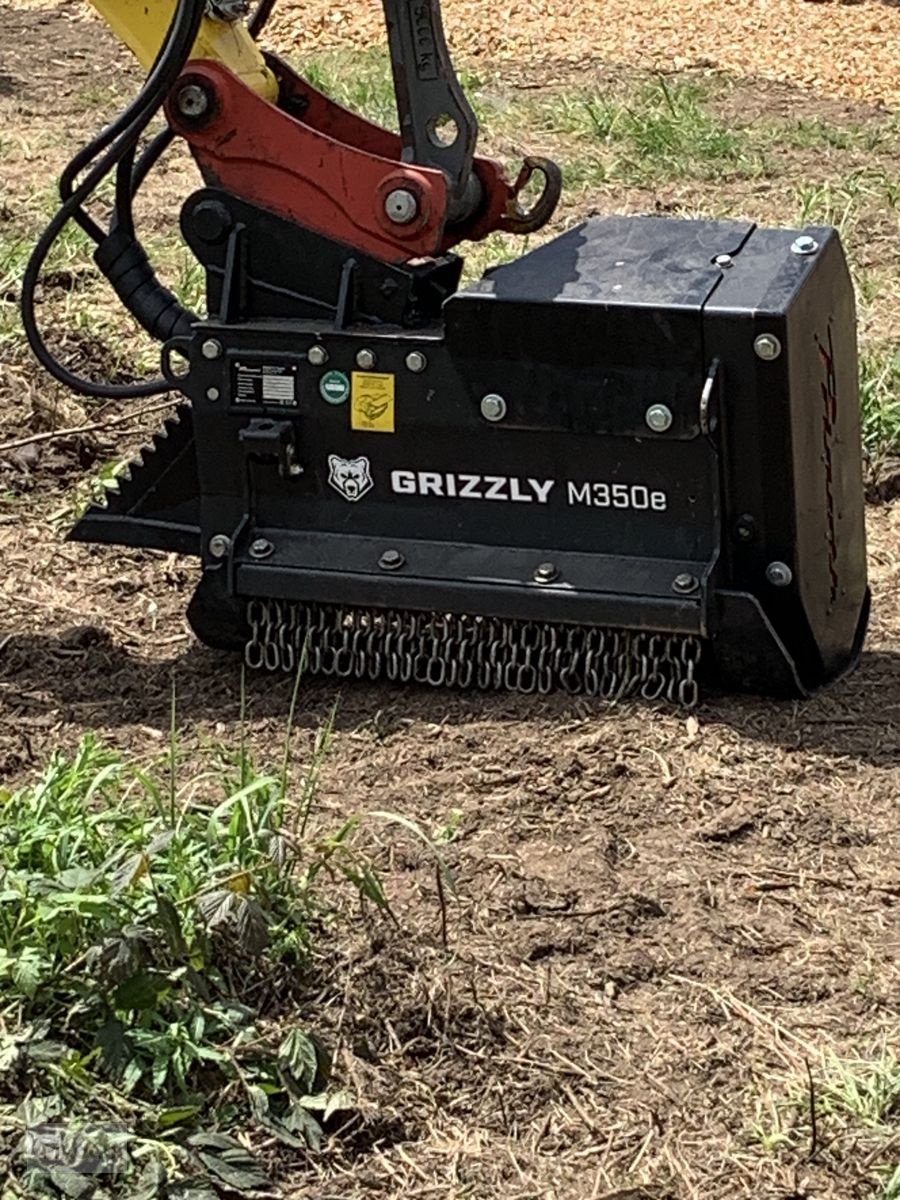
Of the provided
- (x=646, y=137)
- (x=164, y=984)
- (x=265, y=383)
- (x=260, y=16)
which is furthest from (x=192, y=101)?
(x=646, y=137)

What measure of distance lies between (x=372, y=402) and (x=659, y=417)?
59 centimetres

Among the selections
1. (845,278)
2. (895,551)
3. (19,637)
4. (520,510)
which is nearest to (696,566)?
(520,510)

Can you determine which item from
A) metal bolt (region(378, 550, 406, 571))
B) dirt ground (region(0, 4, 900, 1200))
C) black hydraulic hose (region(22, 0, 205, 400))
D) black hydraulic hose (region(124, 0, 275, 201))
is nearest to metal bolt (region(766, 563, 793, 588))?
dirt ground (region(0, 4, 900, 1200))

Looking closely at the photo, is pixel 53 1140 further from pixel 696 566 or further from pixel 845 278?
pixel 845 278

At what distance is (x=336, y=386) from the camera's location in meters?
4.18

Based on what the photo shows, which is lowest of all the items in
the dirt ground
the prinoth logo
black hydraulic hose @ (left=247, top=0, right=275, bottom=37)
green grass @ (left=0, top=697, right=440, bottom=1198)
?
the dirt ground

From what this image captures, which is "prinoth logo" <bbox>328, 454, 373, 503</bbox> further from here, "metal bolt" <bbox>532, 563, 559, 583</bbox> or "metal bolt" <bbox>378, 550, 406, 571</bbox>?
"metal bolt" <bbox>532, 563, 559, 583</bbox>

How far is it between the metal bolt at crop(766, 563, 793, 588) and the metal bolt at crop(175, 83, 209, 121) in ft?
4.79

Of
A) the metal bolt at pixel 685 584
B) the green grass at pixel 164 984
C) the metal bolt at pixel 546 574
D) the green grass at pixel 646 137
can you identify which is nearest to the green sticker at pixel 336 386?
the metal bolt at pixel 546 574

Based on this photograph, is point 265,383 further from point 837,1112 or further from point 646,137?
point 646,137

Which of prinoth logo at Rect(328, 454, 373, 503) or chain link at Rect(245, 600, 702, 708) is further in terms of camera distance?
prinoth logo at Rect(328, 454, 373, 503)

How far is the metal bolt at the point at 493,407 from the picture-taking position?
13.3 ft

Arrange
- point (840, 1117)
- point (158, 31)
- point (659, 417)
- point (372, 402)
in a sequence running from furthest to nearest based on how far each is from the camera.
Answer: point (158, 31), point (372, 402), point (659, 417), point (840, 1117)

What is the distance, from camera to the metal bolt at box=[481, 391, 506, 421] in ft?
13.3
